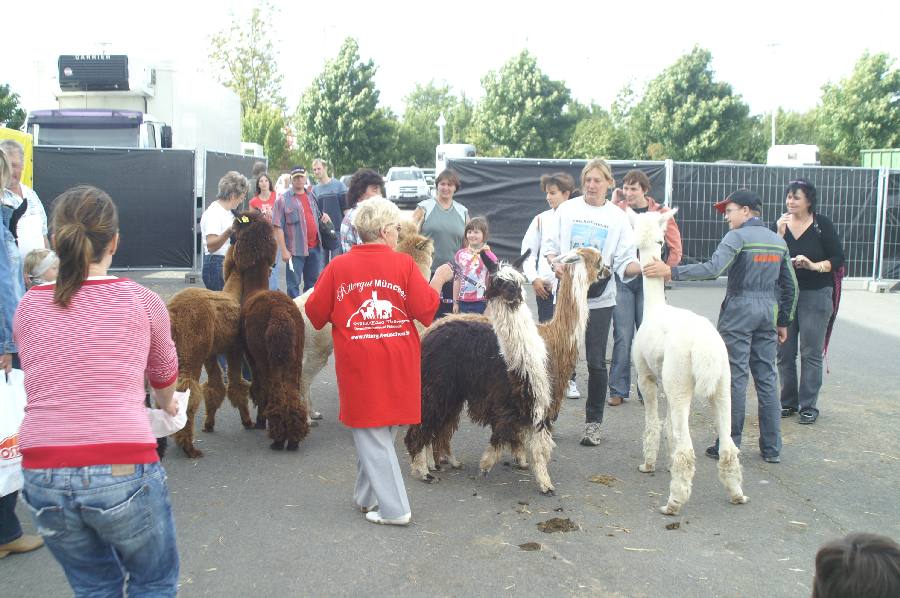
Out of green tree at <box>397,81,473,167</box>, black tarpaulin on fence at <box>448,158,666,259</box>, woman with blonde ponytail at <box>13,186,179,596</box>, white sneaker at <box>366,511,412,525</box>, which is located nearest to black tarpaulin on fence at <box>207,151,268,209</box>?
black tarpaulin on fence at <box>448,158,666,259</box>

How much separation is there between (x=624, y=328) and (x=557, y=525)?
3.09 meters

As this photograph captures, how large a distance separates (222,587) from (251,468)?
1.82 m

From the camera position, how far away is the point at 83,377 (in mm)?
2588

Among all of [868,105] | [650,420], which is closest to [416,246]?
[650,420]

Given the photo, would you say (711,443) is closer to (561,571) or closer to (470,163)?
(561,571)

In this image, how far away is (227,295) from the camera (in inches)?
248

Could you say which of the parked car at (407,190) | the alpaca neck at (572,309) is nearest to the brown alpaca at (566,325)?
the alpaca neck at (572,309)

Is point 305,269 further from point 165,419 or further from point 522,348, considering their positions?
point 165,419

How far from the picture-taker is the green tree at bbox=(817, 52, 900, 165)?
31812 millimetres

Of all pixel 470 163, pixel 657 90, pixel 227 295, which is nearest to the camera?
pixel 227 295

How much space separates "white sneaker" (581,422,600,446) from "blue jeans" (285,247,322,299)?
15.7 feet

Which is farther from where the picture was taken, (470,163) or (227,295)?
(470,163)

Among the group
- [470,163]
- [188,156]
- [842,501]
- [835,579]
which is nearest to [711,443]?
[842,501]

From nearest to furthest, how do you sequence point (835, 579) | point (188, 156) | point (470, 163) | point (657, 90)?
point (835, 579) < point (188, 156) < point (470, 163) < point (657, 90)
